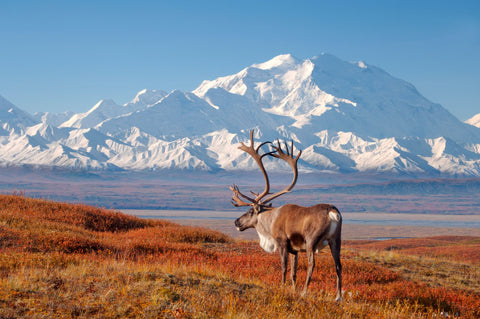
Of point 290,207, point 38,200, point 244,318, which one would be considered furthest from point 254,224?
point 38,200

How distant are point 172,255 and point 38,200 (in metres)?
12.0

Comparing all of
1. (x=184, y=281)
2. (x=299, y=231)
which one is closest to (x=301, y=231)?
(x=299, y=231)

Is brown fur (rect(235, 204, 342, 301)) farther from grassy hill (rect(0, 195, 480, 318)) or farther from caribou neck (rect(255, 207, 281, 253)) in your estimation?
grassy hill (rect(0, 195, 480, 318))

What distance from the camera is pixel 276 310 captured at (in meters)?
8.64

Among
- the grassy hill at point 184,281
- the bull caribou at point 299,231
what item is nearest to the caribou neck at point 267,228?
the bull caribou at point 299,231

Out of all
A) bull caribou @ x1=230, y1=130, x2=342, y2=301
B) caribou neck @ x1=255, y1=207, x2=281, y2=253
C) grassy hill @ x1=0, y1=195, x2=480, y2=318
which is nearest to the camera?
grassy hill @ x1=0, y1=195, x2=480, y2=318

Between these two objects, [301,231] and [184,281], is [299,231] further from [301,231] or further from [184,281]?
[184,281]

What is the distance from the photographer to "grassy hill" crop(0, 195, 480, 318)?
813 cm

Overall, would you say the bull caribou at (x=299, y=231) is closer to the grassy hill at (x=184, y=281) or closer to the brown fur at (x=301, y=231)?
the brown fur at (x=301, y=231)

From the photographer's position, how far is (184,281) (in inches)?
387

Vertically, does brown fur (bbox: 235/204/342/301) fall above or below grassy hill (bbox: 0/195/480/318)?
above

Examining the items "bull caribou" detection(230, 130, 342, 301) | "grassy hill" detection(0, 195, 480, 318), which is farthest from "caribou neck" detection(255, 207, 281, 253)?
"grassy hill" detection(0, 195, 480, 318)

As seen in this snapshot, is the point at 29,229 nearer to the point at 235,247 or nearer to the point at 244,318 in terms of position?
the point at 235,247

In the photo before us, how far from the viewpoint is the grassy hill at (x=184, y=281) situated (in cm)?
813
